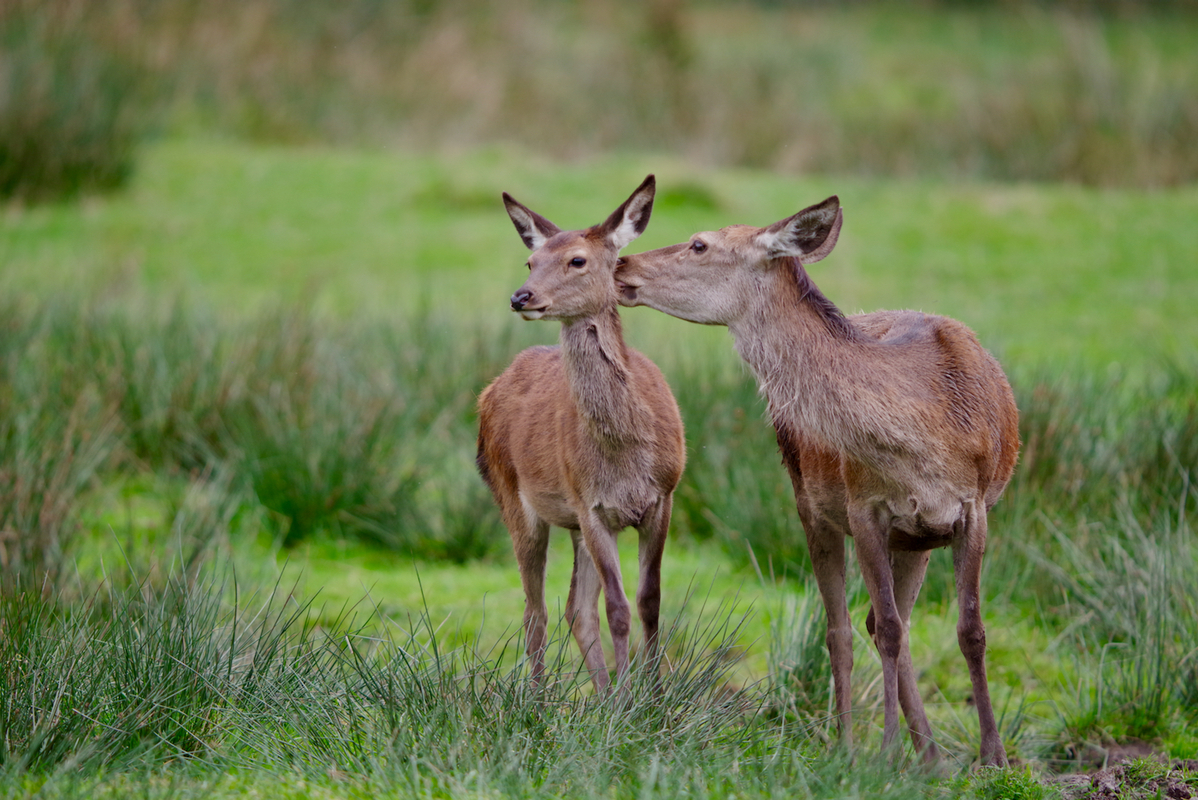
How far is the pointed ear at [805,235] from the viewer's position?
14.2 ft

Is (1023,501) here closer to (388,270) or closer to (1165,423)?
(1165,423)

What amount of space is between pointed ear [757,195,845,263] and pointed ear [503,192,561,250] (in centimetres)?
95

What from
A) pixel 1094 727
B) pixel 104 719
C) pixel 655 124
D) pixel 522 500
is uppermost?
pixel 655 124

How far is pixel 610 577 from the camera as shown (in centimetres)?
482

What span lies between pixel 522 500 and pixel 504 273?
7.05m

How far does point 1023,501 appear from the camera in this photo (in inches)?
259

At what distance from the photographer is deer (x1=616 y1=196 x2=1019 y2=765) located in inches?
173

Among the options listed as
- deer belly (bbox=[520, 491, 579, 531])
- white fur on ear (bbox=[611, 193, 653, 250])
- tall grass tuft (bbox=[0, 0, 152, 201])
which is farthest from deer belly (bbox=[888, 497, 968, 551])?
tall grass tuft (bbox=[0, 0, 152, 201])

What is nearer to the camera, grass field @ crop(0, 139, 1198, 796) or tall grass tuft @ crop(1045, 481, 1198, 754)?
grass field @ crop(0, 139, 1198, 796)

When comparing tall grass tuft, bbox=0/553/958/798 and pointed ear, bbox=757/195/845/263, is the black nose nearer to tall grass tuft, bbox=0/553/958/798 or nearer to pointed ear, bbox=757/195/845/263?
pointed ear, bbox=757/195/845/263

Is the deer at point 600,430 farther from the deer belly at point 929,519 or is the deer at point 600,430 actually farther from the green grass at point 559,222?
the green grass at point 559,222

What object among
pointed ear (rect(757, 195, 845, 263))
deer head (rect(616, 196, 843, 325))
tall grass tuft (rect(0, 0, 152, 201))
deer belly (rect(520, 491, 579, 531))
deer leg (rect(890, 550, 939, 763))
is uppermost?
tall grass tuft (rect(0, 0, 152, 201))

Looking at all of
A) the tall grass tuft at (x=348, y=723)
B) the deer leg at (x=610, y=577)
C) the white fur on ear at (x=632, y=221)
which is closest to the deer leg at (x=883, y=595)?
the tall grass tuft at (x=348, y=723)

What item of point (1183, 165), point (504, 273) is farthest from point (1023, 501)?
point (1183, 165)
